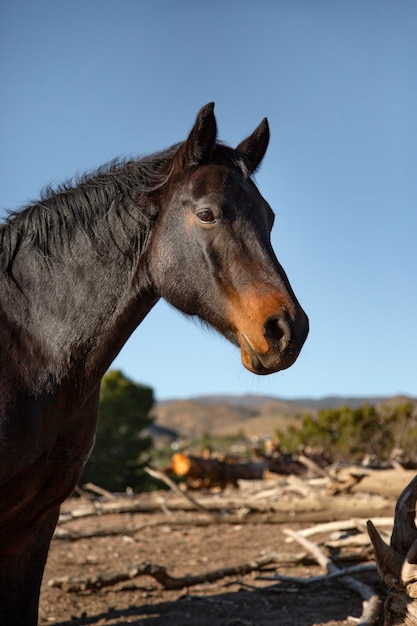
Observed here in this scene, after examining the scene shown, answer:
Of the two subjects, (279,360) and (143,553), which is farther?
(143,553)

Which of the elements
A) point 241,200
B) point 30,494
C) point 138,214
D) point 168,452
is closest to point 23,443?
point 30,494

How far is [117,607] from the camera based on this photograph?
4.96 m

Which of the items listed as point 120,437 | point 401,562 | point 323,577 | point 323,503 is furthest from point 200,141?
point 120,437

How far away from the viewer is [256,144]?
3475mm

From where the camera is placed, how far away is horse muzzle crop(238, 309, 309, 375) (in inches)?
104

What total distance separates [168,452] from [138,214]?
2419 centimetres

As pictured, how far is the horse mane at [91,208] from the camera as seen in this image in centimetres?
317

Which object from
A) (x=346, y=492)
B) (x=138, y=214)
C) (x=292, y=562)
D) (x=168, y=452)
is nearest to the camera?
(x=138, y=214)

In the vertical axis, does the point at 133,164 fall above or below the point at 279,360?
above

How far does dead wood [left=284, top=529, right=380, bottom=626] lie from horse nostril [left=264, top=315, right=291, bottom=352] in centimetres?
A: 212

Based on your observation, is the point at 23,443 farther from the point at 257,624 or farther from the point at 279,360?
the point at 257,624

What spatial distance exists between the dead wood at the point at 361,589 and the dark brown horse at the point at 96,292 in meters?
1.96

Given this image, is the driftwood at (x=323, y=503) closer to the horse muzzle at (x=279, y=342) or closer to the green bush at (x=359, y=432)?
the horse muzzle at (x=279, y=342)

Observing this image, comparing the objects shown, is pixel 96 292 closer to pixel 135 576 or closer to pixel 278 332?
pixel 278 332
